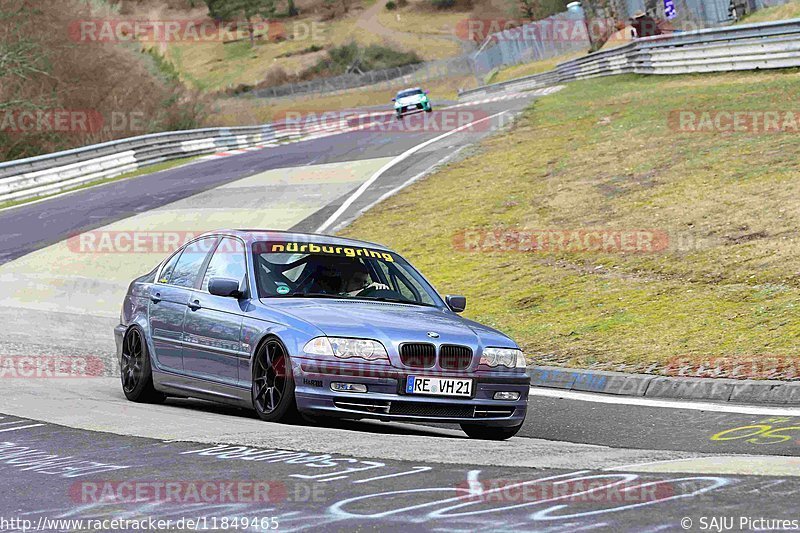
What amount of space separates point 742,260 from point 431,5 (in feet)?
413

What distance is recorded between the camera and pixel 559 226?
62.7ft

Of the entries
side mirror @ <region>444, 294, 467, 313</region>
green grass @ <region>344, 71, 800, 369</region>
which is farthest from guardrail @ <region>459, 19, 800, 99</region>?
side mirror @ <region>444, 294, 467, 313</region>

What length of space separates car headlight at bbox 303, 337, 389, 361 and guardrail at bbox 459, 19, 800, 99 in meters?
23.7

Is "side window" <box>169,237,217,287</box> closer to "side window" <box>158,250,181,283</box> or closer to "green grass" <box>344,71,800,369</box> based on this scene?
"side window" <box>158,250,181,283</box>

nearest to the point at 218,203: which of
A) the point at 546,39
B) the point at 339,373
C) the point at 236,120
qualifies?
the point at 339,373

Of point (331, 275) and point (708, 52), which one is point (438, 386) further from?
point (708, 52)

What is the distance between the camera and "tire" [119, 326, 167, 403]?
10305mm

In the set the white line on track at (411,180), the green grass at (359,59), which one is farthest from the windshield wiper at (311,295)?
the green grass at (359,59)

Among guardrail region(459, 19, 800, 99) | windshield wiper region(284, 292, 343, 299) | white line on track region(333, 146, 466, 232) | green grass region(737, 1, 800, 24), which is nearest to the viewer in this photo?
windshield wiper region(284, 292, 343, 299)

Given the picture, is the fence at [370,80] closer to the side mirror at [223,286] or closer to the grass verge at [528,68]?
the grass verge at [528,68]

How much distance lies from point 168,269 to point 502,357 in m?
3.43

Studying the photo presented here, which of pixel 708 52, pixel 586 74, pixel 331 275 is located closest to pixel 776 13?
pixel 586 74

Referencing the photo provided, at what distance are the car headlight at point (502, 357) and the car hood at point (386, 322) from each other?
46mm

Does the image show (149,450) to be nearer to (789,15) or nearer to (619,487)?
(619,487)
